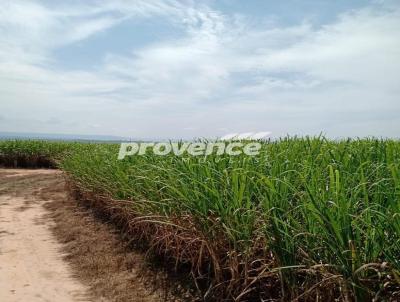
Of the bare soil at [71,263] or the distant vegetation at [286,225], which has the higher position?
the distant vegetation at [286,225]

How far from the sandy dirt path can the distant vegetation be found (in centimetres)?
94

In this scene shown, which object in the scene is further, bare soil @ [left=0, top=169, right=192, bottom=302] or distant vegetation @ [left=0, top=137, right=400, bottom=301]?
bare soil @ [left=0, top=169, right=192, bottom=302]

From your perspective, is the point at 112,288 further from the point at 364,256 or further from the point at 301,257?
the point at 364,256

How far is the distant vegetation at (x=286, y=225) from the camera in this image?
2.05 meters

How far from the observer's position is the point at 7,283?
401 cm

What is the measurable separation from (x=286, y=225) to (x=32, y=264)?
3441mm

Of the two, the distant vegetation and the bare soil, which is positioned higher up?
the distant vegetation

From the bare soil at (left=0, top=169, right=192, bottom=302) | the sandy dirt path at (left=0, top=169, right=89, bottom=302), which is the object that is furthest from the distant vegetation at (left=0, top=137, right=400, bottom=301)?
the sandy dirt path at (left=0, top=169, right=89, bottom=302)

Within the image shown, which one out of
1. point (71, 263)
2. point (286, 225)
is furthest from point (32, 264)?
point (286, 225)

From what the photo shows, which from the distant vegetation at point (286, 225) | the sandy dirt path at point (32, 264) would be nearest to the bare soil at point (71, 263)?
the sandy dirt path at point (32, 264)

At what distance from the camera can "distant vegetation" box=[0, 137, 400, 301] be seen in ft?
6.73

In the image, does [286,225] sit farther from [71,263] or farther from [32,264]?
[32,264]

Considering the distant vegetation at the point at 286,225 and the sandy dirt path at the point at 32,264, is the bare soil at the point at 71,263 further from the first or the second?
the distant vegetation at the point at 286,225

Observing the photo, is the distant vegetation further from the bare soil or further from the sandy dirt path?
the sandy dirt path
